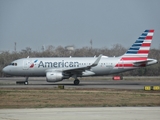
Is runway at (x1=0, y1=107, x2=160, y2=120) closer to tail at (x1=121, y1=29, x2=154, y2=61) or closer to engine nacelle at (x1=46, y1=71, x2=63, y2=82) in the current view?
engine nacelle at (x1=46, y1=71, x2=63, y2=82)

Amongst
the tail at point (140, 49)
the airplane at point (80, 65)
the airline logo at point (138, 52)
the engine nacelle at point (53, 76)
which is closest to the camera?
the engine nacelle at point (53, 76)

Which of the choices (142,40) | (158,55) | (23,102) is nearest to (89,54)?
(158,55)

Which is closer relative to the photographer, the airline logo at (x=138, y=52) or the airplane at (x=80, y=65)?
the airplane at (x=80, y=65)

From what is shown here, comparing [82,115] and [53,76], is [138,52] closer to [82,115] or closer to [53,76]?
[53,76]

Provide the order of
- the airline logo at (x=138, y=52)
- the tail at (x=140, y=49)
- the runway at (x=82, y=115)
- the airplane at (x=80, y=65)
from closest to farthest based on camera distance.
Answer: the runway at (x=82, y=115)
the airplane at (x=80, y=65)
the airline logo at (x=138, y=52)
the tail at (x=140, y=49)

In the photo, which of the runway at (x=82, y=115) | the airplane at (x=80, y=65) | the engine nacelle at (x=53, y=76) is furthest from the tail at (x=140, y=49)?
the runway at (x=82, y=115)

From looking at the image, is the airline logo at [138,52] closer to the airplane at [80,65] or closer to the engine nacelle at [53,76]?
the airplane at [80,65]

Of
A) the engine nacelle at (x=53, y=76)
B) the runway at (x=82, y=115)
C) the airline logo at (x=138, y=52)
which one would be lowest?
the runway at (x=82, y=115)

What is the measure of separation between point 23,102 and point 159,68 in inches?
2407

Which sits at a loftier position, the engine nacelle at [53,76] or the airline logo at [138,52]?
the airline logo at [138,52]

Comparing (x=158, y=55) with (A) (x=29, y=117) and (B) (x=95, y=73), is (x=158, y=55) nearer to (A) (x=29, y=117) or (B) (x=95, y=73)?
(B) (x=95, y=73)

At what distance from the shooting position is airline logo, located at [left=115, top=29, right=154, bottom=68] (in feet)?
165

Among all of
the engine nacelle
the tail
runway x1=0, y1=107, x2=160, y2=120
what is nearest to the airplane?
the tail

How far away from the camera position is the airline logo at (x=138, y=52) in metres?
50.2
